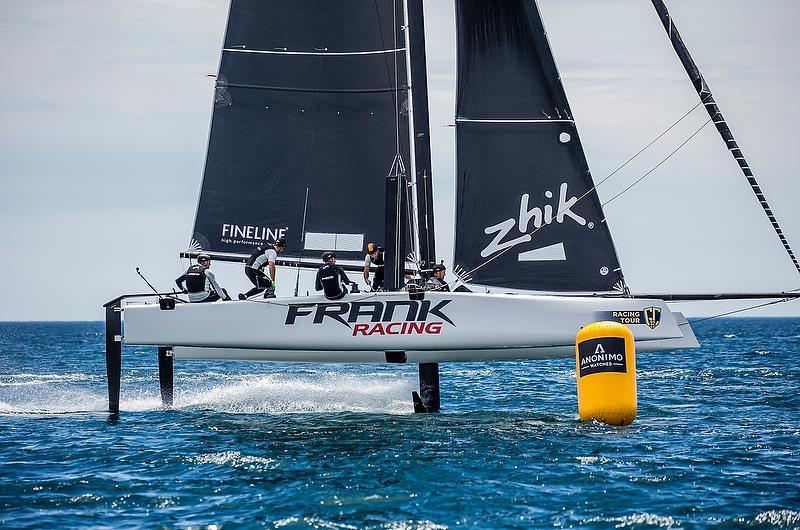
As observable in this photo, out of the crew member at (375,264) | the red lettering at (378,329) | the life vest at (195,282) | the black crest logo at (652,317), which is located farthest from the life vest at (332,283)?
the black crest logo at (652,317)

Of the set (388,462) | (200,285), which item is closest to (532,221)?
(200,285)

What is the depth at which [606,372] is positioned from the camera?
1513 cm

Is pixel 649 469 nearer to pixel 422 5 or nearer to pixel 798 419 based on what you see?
pixel 798 419

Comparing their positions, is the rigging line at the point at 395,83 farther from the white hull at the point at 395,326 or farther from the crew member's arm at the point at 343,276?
the white hull at the point at 395,326

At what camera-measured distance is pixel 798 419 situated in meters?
17.6

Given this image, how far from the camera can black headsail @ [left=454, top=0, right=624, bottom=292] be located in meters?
17.8

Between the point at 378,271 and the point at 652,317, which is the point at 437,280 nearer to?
the point at 378,271

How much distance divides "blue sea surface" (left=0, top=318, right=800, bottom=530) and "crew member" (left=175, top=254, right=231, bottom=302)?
2.02 m

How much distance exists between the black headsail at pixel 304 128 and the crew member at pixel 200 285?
76 centimetres

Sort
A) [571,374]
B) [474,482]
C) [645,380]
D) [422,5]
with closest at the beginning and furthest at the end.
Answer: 1. [474,482]
2. [422,5]
3. [645,380]
4. [571,374]

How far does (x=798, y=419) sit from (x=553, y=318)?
15.2 ft

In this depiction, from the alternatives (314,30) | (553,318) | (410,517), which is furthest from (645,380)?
(410,517)

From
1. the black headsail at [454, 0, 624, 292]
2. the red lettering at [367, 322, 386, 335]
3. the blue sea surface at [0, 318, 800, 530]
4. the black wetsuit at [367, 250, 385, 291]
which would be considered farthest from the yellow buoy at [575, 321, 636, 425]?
the black wetsuit at [367, 250, 385, 291]

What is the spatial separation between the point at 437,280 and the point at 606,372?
136 inches
